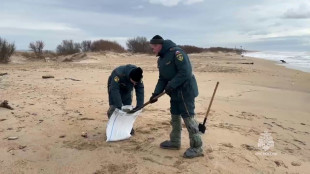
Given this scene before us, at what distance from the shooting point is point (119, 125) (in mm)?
5297

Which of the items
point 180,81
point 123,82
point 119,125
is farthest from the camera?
point 123,82

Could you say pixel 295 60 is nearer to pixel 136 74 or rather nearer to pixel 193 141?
pixel 136 74

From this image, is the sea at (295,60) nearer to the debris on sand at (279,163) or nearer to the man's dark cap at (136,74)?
the debris on sand at (279,163)

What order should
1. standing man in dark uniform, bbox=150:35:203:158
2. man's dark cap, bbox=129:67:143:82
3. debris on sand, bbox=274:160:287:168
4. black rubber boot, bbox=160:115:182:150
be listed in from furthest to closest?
man's dark cap, bbox=129:67:143:82
black rubber boot, bbox=160:115:182:150
debris on sand, bbox=274:160:287:168
standing man in dark uniform, bbox=150:35:203:158

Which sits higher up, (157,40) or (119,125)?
(157,40)

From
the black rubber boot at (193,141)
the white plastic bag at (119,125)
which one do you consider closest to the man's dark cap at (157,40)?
the black rubber boot at (193,141)

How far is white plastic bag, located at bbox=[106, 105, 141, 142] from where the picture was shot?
17.2 feet

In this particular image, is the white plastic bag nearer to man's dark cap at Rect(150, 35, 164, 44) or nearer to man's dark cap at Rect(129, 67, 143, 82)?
man's dark cap at Rect(129, 67, 143, 82)

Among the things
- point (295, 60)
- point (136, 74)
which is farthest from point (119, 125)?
point (295, 60)

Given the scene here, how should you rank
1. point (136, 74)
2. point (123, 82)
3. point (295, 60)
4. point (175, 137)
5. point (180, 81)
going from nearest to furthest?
point (180, 81) → point (175, 137) → point (136, 74) → point (123, 82) → point (295, 60)

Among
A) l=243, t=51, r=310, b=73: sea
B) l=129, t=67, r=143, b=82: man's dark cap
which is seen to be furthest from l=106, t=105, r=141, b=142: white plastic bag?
l=243, t=51, r=310, b=73: sea

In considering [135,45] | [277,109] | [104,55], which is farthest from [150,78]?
[135,45]

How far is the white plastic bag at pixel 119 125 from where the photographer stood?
5.23 metres

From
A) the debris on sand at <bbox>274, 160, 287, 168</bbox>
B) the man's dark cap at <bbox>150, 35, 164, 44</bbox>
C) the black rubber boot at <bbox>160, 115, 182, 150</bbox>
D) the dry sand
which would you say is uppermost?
the man's dark cap at <bbox>150, 35, 164, 44</bbox>
